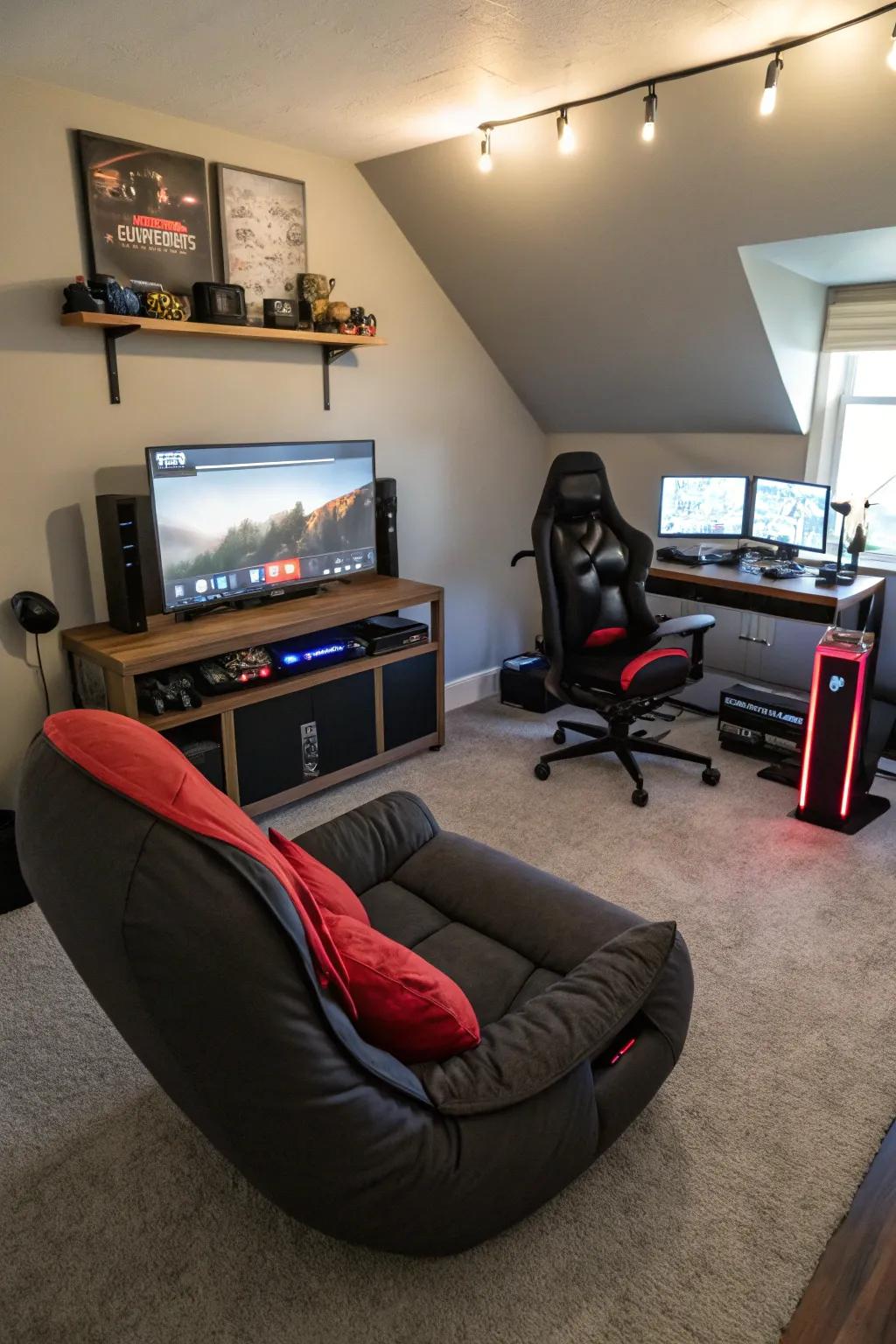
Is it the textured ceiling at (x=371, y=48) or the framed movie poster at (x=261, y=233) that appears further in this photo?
the framed movie poster at (x=261, y=233)

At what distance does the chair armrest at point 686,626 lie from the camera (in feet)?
11.3

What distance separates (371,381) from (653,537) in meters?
1.67

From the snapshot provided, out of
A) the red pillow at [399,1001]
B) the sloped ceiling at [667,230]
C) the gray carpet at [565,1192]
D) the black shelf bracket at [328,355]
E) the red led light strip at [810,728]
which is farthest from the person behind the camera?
the black shelf bracket at [328,355]

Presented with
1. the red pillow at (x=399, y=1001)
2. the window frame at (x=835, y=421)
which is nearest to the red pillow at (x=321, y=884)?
the red pillow at (x=399, y=1001)

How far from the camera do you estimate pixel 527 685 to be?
4316mm

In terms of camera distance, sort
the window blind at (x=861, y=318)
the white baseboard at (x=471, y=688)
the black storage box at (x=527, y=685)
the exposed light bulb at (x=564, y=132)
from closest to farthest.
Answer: the exposed light bulb at (x=564, y=132) → the window blind at (x=861, y=318) → the black storage box at (x=527, y=685) → the white baseboard at (x=471, y=688)

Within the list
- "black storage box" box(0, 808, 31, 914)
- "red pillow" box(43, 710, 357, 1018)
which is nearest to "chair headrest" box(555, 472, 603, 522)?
"black storage box" box(0, 808, 31, 914)

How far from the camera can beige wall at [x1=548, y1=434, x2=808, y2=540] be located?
156 inches

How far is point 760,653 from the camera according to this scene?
4.25m

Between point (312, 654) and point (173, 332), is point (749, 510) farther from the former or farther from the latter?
point (173, 332)

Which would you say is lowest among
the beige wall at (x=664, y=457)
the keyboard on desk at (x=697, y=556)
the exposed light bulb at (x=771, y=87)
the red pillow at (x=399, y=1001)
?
the red pillow at (x=399, y=1001)

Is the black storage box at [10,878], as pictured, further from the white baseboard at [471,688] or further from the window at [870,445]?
the window at [870,445]

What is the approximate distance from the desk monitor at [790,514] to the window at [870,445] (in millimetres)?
272

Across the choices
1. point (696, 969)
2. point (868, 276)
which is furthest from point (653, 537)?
point (696, 969)
